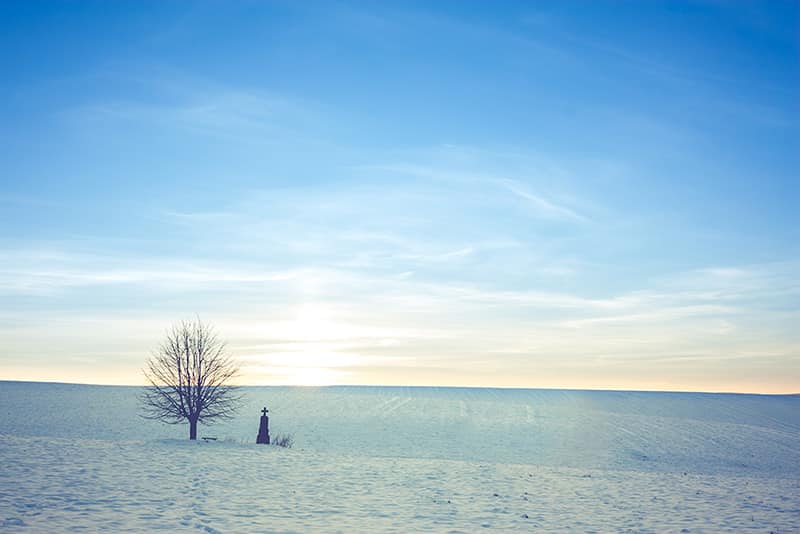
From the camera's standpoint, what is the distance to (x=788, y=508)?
55.7 ft

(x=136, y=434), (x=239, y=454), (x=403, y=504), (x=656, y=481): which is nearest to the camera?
(x=403, y=504)

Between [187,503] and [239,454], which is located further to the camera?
[239,454]

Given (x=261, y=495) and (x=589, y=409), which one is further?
(x=589, y=409)

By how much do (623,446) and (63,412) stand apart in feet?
175

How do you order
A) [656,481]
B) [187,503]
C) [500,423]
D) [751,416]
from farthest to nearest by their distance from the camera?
[751,416] < [500,423] < [656,481] < [187,503]

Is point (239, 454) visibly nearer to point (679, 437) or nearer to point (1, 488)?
point (1, 488)

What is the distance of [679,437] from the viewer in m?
50.6

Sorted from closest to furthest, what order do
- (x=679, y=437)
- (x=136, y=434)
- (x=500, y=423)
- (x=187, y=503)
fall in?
(x=187, y=503) < (x=136, y=434) < (x=679, y=437) < (x=500, y=423)

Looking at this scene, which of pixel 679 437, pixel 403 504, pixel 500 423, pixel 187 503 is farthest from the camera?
pixel 500 423

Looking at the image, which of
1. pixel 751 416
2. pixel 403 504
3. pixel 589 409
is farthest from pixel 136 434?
pixel 751 416

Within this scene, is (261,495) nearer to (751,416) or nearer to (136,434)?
(136,434)

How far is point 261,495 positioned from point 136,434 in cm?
3292

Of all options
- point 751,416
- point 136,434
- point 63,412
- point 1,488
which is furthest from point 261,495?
point 751,416

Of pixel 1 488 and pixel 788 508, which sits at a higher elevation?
pixel 1 488
